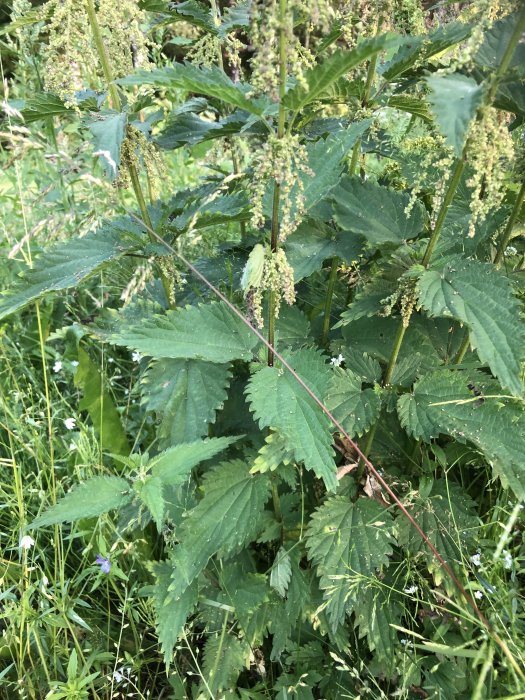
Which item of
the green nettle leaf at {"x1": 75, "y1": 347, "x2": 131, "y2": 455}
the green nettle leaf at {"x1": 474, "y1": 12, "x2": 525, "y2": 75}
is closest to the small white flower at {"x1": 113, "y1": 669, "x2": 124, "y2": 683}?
the green nettle leaf at {"x1": 75, "y1": 347, "x2": 131, "y2": 455}

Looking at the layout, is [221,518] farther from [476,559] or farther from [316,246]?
[316,246]

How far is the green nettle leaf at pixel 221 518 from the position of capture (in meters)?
1.52

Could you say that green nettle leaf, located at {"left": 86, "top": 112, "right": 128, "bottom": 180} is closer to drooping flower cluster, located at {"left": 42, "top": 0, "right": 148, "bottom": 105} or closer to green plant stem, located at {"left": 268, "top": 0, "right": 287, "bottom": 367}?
drooping flower cluster, located at {"left": 42, "top": 0, "right": 148, "bottom": 105}

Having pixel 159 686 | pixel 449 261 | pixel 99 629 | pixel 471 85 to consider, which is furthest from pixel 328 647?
pixel 471 85

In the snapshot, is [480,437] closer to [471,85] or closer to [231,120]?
[471,85]

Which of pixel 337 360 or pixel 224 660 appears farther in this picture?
pixel 337 360

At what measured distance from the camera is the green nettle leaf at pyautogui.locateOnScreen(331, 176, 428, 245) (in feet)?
5.26

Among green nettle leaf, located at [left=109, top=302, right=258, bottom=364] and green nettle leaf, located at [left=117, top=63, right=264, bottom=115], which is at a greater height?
green nettle leaf, located at [left=117, top=63, right=264, bottom=115]

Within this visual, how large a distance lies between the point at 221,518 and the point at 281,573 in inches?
10.2

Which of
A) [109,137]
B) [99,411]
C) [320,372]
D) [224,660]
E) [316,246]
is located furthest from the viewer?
[99,411]

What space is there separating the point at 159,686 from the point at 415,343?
1.39 meters

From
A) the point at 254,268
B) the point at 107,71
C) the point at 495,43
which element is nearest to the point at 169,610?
the point at 254,268

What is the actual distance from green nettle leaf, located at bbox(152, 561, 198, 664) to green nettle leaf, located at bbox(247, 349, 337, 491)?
56 cm

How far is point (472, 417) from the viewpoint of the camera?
1.53 m
